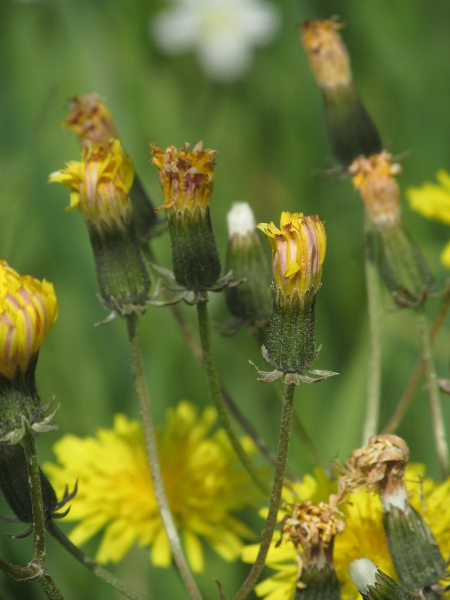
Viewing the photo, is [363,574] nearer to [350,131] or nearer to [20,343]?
[20,343]

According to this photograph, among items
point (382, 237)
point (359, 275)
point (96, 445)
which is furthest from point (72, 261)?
point (382, 237)

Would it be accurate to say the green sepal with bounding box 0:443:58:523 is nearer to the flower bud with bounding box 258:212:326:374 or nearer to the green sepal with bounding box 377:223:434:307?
the flower bud with bounding box 258:212:326:374

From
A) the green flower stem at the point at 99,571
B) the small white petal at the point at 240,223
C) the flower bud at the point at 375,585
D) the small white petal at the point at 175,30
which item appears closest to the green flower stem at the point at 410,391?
the small white petal at the point at 240,223

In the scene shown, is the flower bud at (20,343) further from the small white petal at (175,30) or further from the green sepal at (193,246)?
the small white petal at (175,30)

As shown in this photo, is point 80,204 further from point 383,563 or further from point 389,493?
point 383,563

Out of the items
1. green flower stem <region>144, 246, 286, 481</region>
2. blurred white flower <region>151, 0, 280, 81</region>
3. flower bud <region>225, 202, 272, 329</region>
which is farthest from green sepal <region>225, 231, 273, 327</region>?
blurred white flower <region>151, 0, 280, 81</region>

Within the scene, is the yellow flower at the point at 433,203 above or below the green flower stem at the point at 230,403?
above
